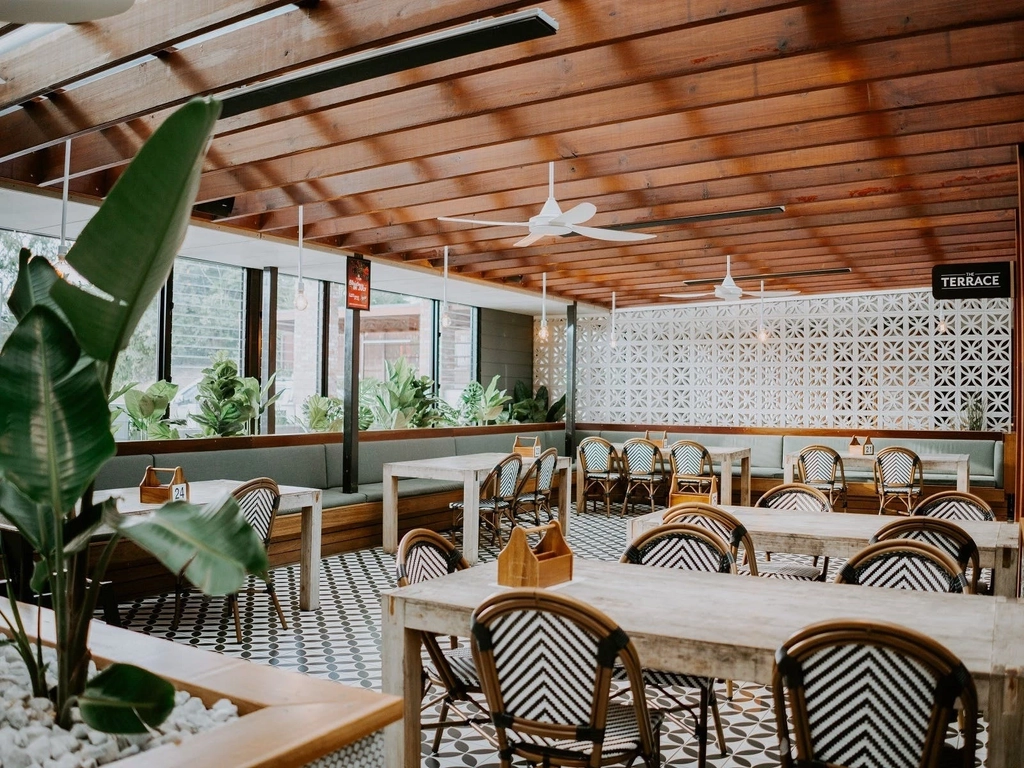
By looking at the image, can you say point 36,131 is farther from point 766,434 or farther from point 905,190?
point 766,434

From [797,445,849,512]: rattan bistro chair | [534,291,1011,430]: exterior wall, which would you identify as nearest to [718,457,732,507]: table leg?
[797,445,849,512]: rattan bistro chair

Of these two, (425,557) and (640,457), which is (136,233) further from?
(640,457)

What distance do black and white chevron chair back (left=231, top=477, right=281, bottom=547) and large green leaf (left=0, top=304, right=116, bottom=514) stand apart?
3.83 meters

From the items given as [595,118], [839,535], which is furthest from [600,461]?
[595,118]

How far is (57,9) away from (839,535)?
402cm

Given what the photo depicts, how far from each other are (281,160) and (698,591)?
14.8ft

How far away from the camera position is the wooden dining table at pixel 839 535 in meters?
4.05

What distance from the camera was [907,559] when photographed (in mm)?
3385

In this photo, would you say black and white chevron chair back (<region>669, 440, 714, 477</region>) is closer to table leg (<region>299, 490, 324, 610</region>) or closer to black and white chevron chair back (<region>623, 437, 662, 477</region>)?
black and white chevron chair back (<region>623, 437, 662, 477</region>)

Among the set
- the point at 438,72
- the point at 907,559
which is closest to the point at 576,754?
the point at 907,559

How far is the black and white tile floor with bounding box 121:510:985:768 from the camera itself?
11.6 ft

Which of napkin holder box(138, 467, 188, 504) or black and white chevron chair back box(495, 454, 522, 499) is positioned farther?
black and white chevron chair back box(495, 454, 522, 499)

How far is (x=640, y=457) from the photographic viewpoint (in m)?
10.5

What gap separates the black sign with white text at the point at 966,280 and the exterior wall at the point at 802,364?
14.2 ft
